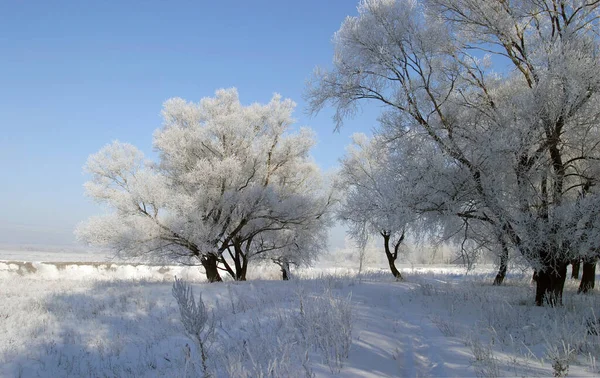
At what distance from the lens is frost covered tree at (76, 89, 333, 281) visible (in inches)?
645

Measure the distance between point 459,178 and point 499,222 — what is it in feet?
4.15

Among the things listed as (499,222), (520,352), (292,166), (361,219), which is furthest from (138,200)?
(520,352)

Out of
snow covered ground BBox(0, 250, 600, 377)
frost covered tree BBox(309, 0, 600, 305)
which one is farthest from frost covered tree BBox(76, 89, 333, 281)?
frost covered tree BBox(309, 0, 600, 305)

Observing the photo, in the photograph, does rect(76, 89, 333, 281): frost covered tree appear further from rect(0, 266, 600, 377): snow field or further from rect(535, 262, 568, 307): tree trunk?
rect(535, 262, 568, 307): tree trunk

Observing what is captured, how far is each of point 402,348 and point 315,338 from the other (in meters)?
1.28

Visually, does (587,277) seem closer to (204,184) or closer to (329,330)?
(329,330)

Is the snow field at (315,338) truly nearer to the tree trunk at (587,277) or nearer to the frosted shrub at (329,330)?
the frosted shrub at (329,330)

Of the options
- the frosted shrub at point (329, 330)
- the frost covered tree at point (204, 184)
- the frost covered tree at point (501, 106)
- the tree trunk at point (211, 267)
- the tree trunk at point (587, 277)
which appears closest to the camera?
the frosted shrub at point (329, 330)

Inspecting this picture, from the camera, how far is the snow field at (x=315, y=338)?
13.7 feet

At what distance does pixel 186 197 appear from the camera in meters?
16.2

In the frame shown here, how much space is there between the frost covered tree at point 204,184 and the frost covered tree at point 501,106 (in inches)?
315

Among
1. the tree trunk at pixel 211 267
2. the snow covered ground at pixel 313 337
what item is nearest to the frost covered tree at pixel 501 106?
the snow covered ground at pixel 313 337

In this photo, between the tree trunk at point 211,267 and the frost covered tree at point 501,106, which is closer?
the frost covered tree at point 501,106

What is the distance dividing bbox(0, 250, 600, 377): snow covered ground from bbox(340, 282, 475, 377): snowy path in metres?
0.02
